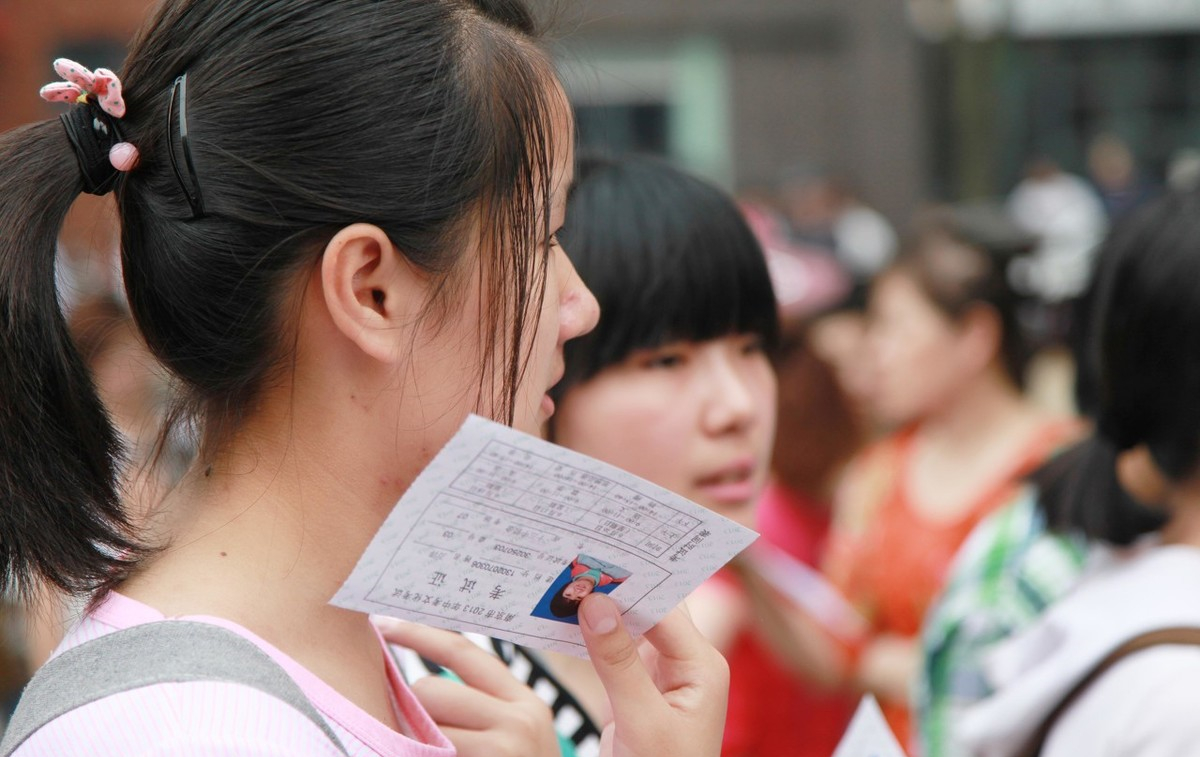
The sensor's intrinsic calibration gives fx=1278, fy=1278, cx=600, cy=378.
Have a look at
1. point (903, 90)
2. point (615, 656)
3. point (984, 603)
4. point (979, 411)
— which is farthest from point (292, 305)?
point (903, 90)

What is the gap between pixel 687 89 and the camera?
13.6 meters

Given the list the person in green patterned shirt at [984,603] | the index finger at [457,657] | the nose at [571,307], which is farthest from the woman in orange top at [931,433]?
the nose at [571,307]

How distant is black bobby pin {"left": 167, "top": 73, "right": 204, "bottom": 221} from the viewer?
1.08m

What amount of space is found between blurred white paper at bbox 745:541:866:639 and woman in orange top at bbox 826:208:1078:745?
7cm

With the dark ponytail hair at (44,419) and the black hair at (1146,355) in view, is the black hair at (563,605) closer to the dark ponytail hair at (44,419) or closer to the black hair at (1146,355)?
the dark ponytail hair at (44,419)

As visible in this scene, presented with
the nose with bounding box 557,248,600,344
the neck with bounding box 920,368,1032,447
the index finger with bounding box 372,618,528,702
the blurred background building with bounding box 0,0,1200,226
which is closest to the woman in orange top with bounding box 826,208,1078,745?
the neck with bounding box 920,368,1032,447

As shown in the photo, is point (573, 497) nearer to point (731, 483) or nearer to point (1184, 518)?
point (731, 483)

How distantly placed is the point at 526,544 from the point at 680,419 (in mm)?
845

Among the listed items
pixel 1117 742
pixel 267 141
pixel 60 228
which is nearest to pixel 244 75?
pixel 267 141

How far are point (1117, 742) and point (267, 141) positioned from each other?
1.32 m

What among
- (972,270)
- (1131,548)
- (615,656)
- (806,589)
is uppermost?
(615,656)

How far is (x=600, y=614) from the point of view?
3.67 feet

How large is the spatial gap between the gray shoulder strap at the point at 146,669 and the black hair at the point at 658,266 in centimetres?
96

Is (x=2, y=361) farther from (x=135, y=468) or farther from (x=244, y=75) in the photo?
(x=244, y=75)
